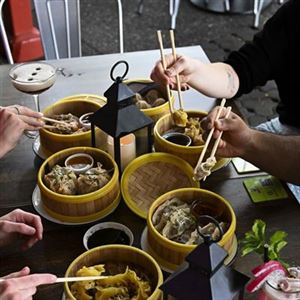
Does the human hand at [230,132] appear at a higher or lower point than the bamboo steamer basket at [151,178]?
higher

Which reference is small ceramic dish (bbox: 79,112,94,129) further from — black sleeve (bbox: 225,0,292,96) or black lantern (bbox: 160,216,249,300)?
black lantern (bbox: 160,216,249,300)

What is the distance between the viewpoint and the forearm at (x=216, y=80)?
70.1 inches

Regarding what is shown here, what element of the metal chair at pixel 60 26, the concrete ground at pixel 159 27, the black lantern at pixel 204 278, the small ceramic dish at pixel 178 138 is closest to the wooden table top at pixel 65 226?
the small ceramic dish at pixel 178 138

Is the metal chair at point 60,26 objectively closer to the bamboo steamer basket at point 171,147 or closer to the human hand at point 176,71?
the human hand at point 176,71

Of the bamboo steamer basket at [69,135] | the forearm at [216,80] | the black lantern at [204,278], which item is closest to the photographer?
the black lantern at [204,278]

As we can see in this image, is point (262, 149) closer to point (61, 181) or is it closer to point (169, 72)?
point (169, 72)

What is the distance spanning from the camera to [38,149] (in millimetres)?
1602

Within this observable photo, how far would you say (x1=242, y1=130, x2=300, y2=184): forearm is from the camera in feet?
4.90

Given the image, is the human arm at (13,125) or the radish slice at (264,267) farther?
the human arm at (13,125)

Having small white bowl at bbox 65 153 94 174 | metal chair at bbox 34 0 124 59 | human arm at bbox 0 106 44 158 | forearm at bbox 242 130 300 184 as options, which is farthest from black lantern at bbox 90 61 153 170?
metal chair at bbox 34 0 124 59

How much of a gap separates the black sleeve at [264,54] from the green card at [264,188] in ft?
1.54

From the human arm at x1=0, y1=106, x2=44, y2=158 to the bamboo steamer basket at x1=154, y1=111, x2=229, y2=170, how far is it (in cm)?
32

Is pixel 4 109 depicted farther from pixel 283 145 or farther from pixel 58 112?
pixel 283 145

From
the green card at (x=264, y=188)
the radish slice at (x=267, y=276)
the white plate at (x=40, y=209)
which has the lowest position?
the green card at (x=264, y=188)
